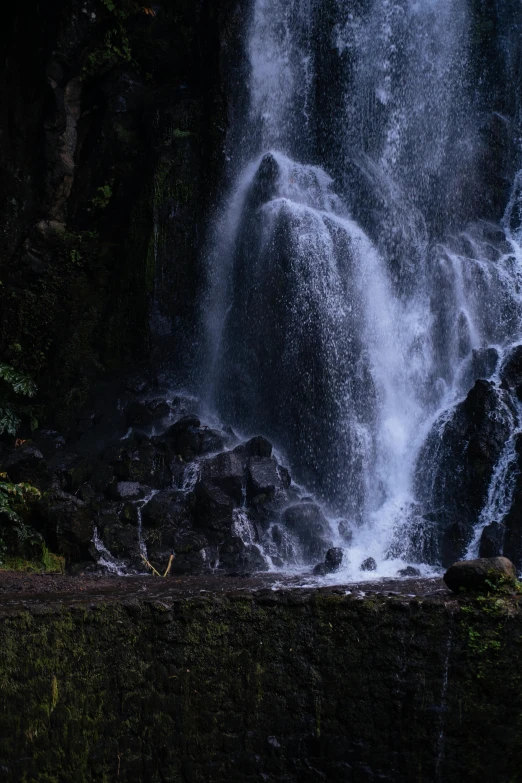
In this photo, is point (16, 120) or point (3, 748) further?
point (16, 120)

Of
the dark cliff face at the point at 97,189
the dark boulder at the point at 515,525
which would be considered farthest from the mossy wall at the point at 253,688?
the dark cliff face at the point at 97,189

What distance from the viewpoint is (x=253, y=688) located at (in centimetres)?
422

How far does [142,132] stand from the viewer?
532 inches

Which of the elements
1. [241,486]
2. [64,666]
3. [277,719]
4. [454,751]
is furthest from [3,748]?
[241,486]

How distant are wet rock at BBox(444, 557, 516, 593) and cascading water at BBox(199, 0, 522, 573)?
409cm

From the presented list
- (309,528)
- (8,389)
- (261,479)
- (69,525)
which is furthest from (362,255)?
(69,525)

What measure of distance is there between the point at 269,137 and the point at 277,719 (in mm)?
11179

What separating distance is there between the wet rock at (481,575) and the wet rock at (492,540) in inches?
168

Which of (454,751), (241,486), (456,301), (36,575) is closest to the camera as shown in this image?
(454,751)

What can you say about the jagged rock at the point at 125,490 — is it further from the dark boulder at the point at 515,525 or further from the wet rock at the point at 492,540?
the dark boulder at the point at 515,525

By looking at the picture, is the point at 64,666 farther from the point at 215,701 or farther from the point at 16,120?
the point at 16,120

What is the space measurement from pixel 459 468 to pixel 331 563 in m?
2.47

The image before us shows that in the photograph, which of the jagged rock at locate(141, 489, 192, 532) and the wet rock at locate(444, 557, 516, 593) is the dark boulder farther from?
the wet rock at locate(444, 557, 516, 593)

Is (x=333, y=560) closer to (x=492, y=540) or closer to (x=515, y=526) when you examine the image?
(x=492, y=540)
